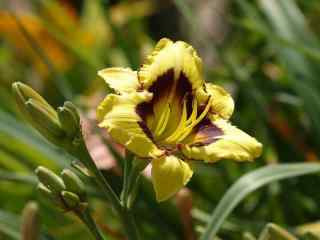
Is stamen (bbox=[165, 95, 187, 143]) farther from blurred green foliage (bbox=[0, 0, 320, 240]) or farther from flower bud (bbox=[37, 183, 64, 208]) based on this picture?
blurred green foliage (bbox=[0, 0, 320, 240])

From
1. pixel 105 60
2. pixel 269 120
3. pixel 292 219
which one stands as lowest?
pixel 292 219

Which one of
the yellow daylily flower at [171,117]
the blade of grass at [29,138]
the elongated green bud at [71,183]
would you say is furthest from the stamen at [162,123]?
the blade of grass at [29,138]

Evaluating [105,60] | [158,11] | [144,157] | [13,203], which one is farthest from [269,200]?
[158,11]

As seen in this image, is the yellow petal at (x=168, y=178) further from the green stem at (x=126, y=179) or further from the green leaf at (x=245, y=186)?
the green leaf at (x=245, y=186)

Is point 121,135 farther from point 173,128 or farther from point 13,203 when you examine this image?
point 13,203

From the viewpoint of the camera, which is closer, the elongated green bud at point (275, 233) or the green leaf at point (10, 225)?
the elongated green bud at point (275, 233)

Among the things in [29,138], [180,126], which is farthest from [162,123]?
[29,138]

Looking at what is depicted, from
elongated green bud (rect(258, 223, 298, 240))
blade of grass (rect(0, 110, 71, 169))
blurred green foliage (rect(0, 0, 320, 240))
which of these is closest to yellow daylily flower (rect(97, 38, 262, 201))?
elongated green bud (rect(258, 223, 298, 240))
